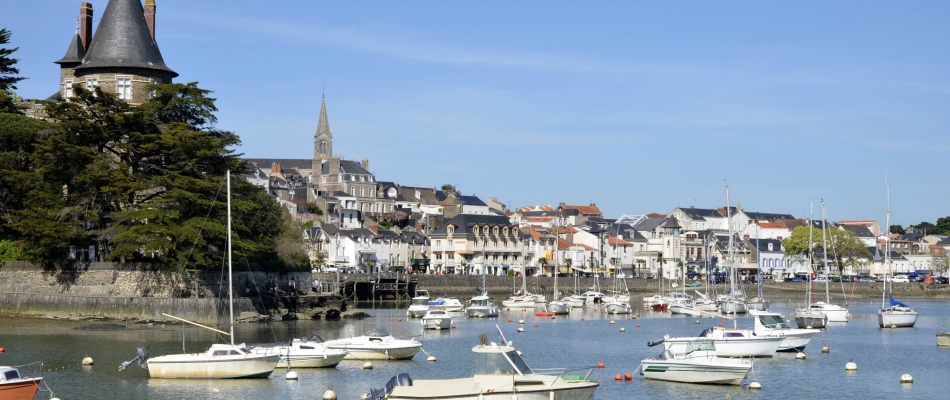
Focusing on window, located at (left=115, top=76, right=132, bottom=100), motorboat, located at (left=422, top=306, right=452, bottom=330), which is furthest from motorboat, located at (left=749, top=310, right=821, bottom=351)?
window, located at (left=115, top=76, right=132, bottom=100)

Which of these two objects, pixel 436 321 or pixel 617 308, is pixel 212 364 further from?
pixel 617 308

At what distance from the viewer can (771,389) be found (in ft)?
119

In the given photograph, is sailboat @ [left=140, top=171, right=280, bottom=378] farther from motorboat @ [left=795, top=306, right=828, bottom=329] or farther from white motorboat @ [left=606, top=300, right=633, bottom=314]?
white motorboat @ [left=606, top=300, right=633, bottom=314]

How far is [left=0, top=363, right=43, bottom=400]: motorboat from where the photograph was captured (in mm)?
28141

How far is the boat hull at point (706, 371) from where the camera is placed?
3594 centimetres

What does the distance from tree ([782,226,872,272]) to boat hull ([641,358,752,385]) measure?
9737 cm

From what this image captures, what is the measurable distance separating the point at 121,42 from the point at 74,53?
5.70 metres

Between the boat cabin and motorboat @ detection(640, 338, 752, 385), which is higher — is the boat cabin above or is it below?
above

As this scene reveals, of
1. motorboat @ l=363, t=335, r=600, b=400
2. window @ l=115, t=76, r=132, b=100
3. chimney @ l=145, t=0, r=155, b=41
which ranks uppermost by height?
chimney @ l=145, t=0, r=155, b=41

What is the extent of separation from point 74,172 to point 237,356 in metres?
27.7

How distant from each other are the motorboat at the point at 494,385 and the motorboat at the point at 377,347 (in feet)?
44.4

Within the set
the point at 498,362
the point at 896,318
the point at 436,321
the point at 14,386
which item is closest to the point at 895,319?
the point at 896,318

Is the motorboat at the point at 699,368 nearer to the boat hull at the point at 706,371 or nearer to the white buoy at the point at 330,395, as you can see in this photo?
the boat hull at the point at 706,371

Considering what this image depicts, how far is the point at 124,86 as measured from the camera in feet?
220
